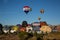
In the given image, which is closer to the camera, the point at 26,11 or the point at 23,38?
the point at 23,38

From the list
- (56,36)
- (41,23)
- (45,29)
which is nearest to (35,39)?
(56,36)

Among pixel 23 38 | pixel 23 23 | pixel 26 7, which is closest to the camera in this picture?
pixel 23 38

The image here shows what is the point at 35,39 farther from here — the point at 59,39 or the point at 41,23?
the point at 41,23

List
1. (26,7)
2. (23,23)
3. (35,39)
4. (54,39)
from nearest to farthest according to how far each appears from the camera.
Answer: 1. (54,39)
2. (35,39)
3. (26,7)
4. (23,23)

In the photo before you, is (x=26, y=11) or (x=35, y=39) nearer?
(x=35, y=39)

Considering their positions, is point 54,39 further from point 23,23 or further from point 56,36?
point 23,23

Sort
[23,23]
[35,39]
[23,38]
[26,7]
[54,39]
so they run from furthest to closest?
[23,23] → [26,7] → [23,38] → [35,39] → [54,39]

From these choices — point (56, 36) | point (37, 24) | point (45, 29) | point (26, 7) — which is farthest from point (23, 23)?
point (56, 36)

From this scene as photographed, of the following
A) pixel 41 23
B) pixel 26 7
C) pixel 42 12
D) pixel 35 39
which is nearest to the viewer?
pixel 35 39

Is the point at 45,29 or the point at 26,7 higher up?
the point at 26,7
